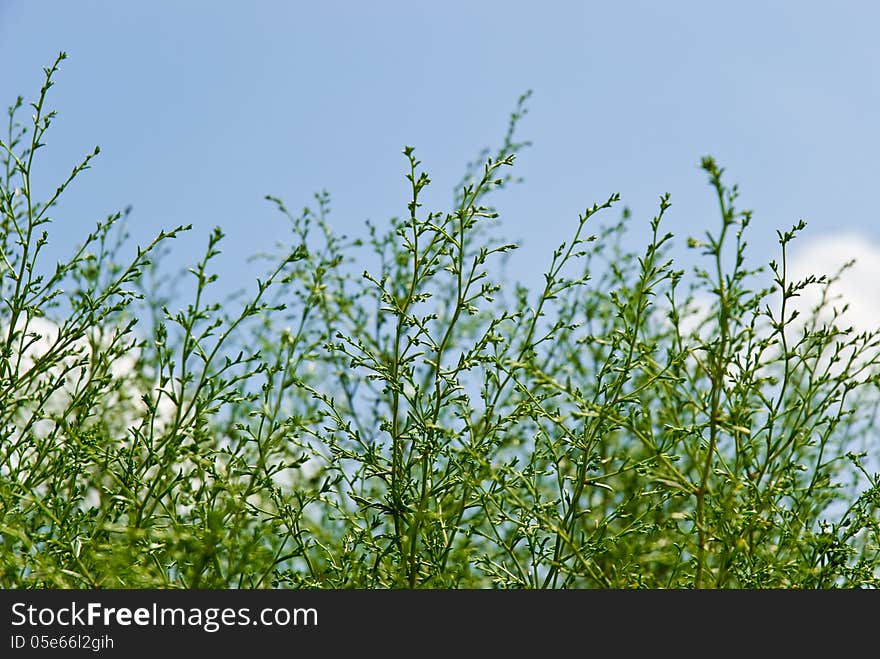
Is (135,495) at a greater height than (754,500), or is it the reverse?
(135,495)

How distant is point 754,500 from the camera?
2.26 meters

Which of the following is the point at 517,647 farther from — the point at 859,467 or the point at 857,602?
the point at 859,467

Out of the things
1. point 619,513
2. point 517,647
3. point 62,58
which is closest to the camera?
point 517,647

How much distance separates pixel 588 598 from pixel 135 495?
1110 mm

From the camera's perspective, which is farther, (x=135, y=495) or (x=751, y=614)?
(x=135, y=495)

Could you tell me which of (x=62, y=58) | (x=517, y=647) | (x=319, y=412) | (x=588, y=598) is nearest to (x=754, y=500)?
(x=588, y=598)

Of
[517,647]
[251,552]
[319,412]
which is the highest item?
[319,412]

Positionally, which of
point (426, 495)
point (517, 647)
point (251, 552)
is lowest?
point (517, 647)

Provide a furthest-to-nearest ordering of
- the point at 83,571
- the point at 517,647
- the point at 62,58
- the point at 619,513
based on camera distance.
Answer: the point at 62,58
the point at 619,513
the point at 83,571
the point at 517,647

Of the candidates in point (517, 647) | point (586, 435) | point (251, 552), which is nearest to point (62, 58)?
point (251, 552)

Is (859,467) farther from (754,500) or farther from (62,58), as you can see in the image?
(62,58)

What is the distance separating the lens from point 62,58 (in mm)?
2900

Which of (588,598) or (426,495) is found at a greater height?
(426,495)

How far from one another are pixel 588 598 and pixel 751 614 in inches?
13.3
